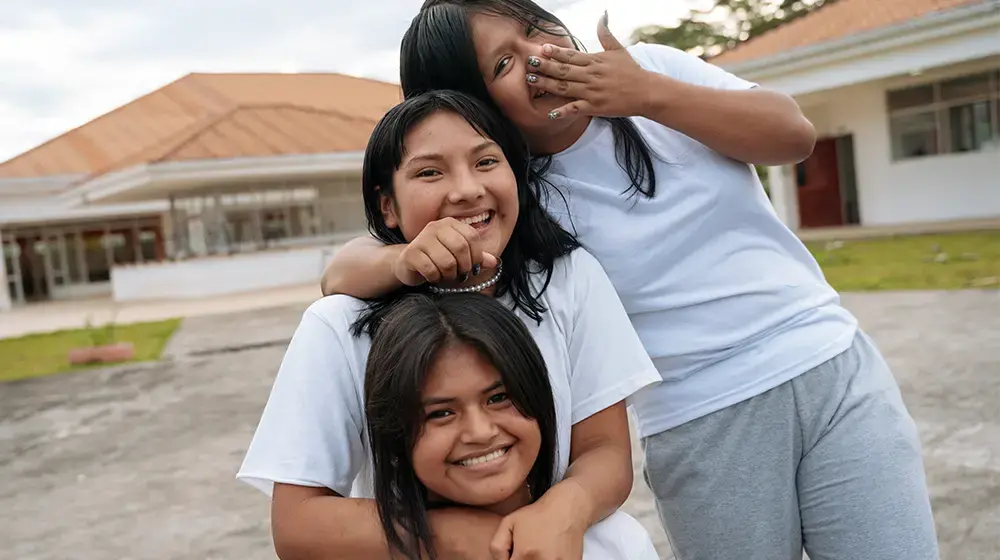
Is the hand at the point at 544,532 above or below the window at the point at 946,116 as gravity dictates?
below

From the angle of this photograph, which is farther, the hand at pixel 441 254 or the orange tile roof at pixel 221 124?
the orange tile roof at pixel 221 124

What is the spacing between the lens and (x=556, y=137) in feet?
5.00

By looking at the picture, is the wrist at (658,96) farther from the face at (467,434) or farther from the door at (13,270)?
the door at (13,270)

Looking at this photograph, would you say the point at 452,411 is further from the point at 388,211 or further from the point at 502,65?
the point at 502,65

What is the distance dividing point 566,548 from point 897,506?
57 cm

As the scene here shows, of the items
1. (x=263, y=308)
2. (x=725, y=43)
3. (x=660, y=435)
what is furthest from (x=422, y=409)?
(x=725, y=43)

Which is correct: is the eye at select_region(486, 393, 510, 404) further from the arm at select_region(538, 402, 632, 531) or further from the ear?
the ear

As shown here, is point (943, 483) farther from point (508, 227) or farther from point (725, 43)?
point (725, 43)

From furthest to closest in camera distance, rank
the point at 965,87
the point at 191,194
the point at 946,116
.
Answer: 1. the point at 191,194
2. the point at 946,116
3. the point at 965,87

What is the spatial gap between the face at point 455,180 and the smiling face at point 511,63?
105mm

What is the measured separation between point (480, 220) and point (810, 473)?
682mm

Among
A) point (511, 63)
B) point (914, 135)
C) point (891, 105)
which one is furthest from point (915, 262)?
point (511, 63)

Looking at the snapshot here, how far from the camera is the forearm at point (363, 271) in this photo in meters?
1.34

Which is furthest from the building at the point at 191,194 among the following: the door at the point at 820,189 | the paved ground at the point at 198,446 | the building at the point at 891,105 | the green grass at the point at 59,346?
the paved ground at the point at 198,446
